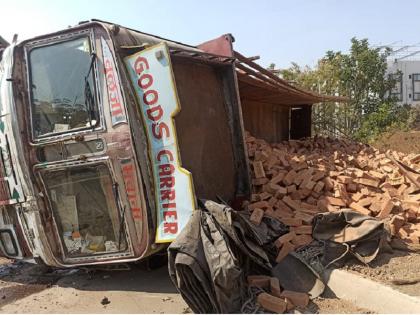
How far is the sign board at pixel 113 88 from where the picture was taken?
12.0 feet

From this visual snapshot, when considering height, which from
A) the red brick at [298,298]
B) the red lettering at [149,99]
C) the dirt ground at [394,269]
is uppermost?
the red lettering at [149,99]

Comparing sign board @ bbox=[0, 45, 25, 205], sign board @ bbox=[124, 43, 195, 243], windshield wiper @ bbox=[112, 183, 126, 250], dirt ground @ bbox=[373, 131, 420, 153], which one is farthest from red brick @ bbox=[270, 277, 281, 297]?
dirt ground @ bbox=[373, 131, 420, 153]

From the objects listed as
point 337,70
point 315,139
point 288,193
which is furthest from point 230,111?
point 337,70

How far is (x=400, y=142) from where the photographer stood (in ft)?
46.1

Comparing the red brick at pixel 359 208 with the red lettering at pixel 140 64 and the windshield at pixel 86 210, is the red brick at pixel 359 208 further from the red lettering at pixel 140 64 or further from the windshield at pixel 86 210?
the red lettering at pixel 140 64

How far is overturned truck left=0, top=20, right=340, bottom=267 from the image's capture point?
3.65m

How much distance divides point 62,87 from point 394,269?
11.4 feet

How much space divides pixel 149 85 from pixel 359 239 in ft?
7.85

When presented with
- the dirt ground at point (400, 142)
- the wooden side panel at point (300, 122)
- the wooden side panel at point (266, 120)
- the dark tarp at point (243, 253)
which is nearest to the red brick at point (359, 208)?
the dark tarp at point (243, 253)

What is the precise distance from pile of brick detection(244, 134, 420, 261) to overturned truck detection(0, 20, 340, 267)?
29.8 inches

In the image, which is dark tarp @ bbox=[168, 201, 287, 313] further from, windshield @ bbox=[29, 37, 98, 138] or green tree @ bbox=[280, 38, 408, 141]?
green tree @ bbox=[280, 38, 408, 141]

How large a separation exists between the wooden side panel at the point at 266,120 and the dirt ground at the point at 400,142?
484cm

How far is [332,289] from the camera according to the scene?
3.52m

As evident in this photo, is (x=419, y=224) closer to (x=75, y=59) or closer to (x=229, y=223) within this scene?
(x=229, y=223)
